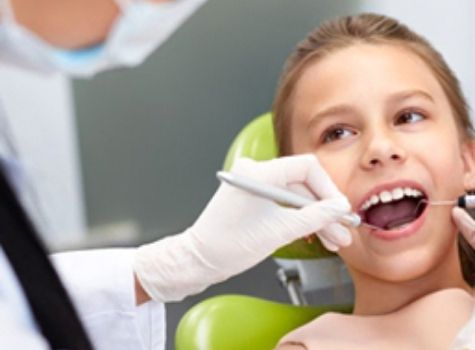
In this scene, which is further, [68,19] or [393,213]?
[393,213]

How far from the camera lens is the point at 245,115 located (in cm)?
311

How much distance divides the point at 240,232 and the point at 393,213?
0.30 metres

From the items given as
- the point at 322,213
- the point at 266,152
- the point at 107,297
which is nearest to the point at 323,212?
the point at 322,213

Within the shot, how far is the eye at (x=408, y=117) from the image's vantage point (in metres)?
1.44

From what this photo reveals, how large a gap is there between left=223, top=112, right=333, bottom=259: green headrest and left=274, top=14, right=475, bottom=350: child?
220 mm

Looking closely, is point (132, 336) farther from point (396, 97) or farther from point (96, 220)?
point (96, 220)

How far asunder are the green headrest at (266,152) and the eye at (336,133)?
0.84 feet

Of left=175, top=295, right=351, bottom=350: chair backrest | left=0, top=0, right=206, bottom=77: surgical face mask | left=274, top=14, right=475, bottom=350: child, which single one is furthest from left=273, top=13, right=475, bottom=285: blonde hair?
left=0, top=0, right=206, bottom=77: surgical face mask

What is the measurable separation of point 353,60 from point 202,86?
1.58 metres

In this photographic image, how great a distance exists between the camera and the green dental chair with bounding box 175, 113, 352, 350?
62.0 inches

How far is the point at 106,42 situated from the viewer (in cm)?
86

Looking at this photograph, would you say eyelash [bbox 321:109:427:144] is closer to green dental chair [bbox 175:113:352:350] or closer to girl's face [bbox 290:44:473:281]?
girl's face [bbox 290:44:473:281]

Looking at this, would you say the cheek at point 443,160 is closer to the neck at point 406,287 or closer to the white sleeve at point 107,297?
the neck at point 406,287

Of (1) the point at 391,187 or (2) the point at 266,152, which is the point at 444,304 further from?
(2) the point at 266,152
